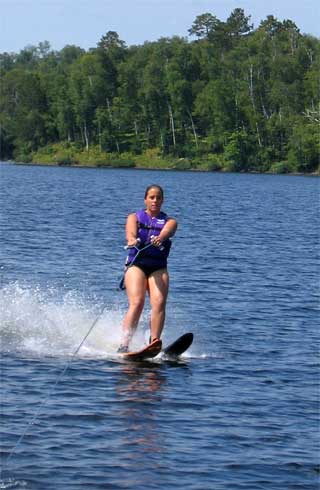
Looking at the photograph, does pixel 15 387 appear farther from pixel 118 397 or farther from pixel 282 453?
pixel 282 453

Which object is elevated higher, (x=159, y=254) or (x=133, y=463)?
(x=159, y=254)

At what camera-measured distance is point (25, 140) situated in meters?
134

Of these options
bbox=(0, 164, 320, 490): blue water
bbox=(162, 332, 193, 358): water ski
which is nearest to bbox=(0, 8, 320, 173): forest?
bbox=(0, 164, 320, 490): blue water

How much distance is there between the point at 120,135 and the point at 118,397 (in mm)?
116633

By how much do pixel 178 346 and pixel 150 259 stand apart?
4.12ft

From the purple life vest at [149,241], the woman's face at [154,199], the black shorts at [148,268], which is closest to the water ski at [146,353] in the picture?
the black shorts at [148,268]

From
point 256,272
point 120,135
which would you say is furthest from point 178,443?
point 120,135

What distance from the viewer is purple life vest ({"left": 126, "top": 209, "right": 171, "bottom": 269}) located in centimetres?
1398

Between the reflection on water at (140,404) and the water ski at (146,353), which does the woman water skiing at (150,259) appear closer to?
the water ski at (146,353)

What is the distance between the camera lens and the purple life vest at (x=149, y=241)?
14.0 metres

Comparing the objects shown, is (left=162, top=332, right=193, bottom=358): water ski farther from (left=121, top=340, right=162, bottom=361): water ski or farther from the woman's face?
the woman's face

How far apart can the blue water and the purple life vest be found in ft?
4.23

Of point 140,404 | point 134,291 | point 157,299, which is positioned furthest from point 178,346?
point 140,404

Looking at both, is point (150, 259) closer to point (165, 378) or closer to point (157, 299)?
point (157, 299)
